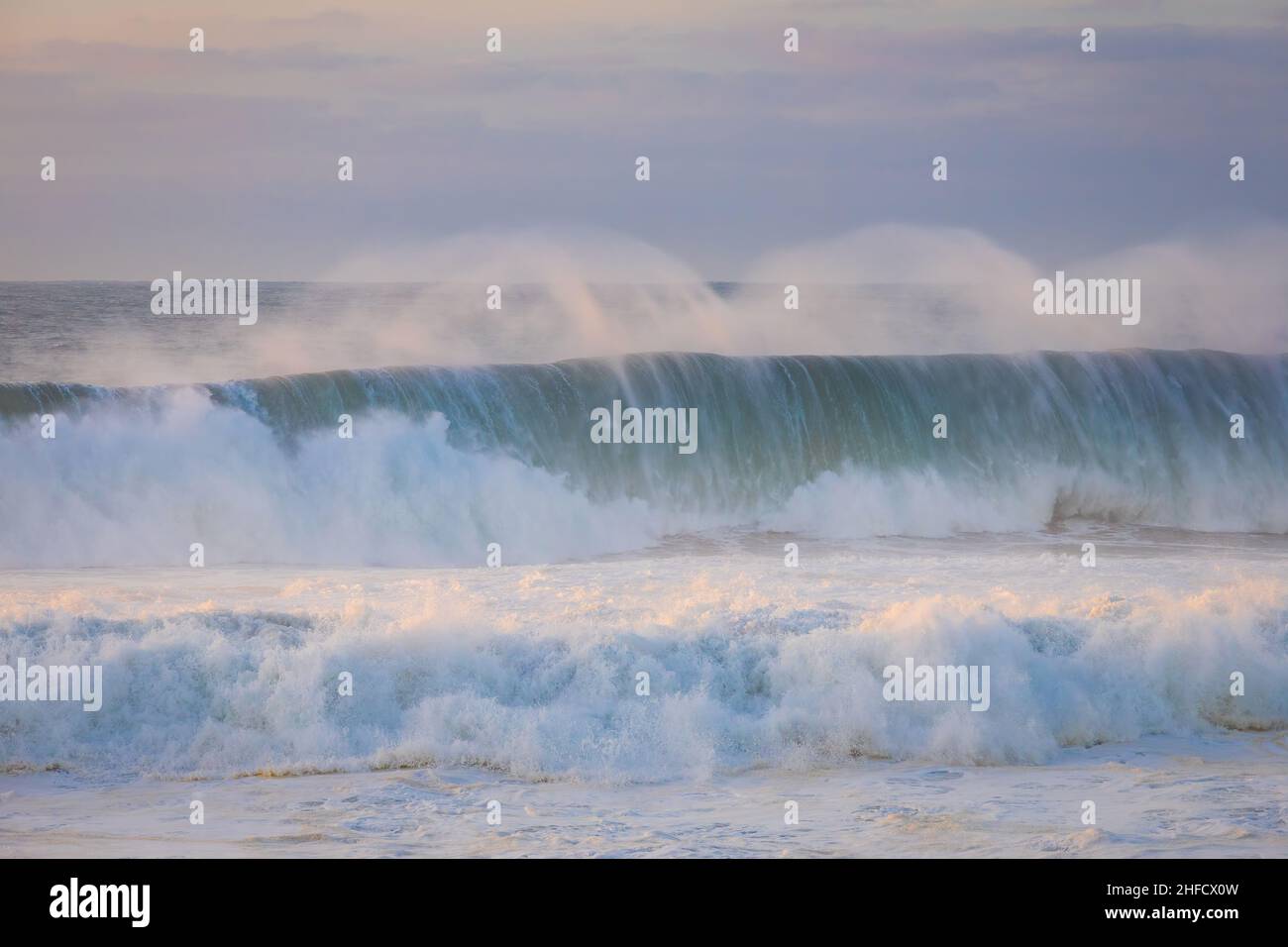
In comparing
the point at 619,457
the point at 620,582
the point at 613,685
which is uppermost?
the point at 619,457

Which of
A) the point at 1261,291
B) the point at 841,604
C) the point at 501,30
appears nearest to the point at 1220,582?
the point at 841,604

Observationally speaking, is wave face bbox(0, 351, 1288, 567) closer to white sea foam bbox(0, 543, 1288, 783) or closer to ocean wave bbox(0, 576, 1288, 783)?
white sea foam bbox(0, 543, 1288, 783)

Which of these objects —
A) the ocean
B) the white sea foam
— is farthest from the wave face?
the white sea foam

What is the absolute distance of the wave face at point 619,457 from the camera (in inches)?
498

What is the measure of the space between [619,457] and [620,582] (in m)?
4.09

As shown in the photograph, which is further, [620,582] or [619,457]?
[619,457]

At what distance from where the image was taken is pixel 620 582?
1044cm

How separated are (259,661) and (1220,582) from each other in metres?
7.11

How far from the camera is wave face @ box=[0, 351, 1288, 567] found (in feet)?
41.5

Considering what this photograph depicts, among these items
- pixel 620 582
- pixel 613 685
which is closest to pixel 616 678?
pixel 613 685

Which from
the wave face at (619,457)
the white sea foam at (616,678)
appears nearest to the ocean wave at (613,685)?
the white sea foam at (616,678)

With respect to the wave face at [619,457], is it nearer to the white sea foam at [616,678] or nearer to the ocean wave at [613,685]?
the white sea foam at [616,678]

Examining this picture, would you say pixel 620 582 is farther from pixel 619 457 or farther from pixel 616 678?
pixel 619 457
